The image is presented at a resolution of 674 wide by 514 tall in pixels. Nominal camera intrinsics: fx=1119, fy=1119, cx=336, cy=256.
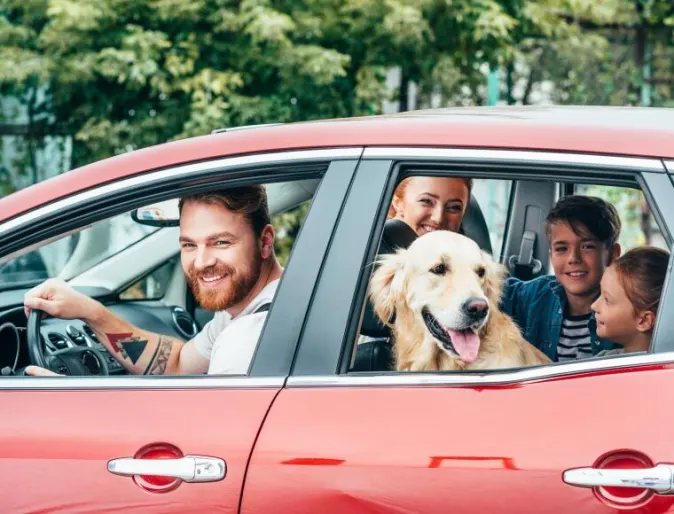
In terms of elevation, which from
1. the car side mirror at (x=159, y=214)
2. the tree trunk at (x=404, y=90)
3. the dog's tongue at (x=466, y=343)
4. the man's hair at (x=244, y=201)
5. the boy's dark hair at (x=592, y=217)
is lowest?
the dog's tongue at (x=466, y=343)

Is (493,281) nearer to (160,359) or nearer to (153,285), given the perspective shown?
(160,359)

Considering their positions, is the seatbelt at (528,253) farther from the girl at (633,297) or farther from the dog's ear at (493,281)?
the girl at (633,297)

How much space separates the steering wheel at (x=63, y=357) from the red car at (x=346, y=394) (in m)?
0.42

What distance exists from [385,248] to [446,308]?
193 millimetres

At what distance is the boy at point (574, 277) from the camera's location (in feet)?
9.02

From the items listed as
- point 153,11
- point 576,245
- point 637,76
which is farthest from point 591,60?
point 576,245

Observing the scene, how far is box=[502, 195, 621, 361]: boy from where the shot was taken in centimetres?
275

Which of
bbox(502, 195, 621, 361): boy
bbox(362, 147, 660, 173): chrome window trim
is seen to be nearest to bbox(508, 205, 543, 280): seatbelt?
bbox(502, 195, 621, 361): boy

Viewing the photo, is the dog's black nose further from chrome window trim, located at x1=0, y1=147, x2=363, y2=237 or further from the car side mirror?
the car side mirror

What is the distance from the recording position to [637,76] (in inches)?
523

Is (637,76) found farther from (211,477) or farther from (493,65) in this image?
(211,477)

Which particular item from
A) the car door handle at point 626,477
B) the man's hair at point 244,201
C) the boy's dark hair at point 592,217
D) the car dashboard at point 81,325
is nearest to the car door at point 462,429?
the car door handle at point 626,477

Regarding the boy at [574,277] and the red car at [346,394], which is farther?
the boy at [574,277]

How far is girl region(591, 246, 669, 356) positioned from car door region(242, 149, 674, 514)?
288 millimetres
